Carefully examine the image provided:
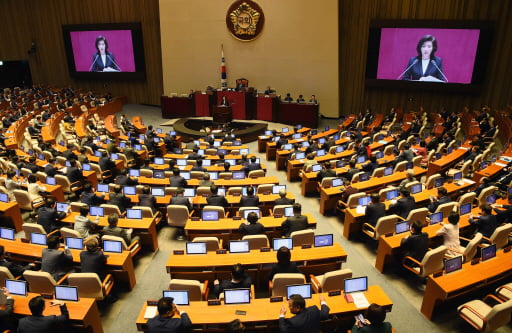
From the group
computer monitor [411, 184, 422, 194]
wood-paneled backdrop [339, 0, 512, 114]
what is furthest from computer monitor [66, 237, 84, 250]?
wood-paneled backdrop [339, 0, 512, 114]

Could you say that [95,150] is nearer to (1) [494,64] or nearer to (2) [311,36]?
(2) [311,36]

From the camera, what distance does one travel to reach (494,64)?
16.7m

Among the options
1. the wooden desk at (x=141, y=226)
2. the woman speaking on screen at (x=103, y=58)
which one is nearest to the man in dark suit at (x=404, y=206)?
the wooden desk at (x=141, y=226)

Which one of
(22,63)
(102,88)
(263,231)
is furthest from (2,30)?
(263,231)

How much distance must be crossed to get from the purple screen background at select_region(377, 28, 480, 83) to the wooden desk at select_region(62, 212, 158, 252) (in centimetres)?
1504

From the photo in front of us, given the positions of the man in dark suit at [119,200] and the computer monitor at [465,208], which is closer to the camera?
the computer monitor at [465,208]

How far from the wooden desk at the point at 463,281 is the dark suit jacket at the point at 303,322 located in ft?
6.70

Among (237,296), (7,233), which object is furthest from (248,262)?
(7,233)

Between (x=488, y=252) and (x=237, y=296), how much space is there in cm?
389

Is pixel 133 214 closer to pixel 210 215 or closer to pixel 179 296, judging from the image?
pixel 210 215

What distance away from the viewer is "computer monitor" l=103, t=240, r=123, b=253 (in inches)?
242

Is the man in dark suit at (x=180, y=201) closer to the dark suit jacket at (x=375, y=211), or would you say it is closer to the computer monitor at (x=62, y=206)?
the computer monitor at (x=62, y=206)

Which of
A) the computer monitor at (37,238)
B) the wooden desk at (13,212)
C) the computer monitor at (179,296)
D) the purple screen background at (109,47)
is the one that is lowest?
the wooden desk at (13,212)

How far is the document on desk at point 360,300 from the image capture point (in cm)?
476
